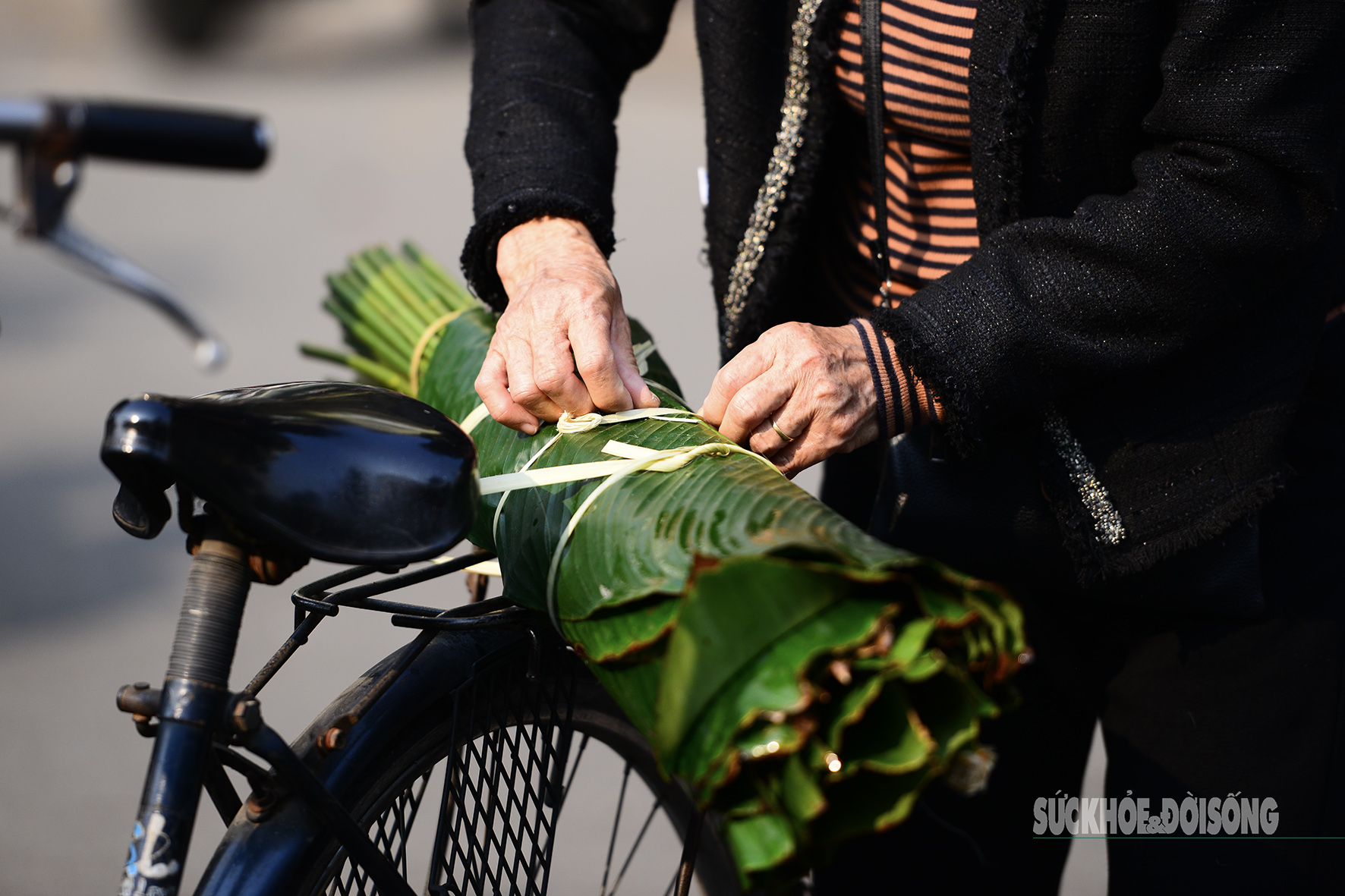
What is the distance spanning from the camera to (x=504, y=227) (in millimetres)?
1162

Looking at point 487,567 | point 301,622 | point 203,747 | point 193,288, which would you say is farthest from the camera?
point 193,288

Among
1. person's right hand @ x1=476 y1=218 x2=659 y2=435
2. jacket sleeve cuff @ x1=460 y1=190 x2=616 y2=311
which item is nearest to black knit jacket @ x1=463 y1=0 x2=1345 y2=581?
jacket sleeve cuff @ x1=460 y1=190 x2=616 y2=311

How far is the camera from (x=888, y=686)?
62 cm

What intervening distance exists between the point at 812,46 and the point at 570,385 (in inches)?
18.9

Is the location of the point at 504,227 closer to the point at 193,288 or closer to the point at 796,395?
the point at 796,395

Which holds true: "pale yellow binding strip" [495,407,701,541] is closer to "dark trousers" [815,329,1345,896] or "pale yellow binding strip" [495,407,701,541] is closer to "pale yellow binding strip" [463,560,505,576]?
"pale yellow binding strip" [463,560,505,576]

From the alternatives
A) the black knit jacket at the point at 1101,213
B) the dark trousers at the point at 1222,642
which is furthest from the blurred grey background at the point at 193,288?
the dark trousers at the point at 1222,642

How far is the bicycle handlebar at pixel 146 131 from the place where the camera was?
52cm

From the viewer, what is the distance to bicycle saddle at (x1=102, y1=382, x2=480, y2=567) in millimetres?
671

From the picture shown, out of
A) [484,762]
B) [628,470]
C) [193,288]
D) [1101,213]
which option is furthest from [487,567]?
[193,288]

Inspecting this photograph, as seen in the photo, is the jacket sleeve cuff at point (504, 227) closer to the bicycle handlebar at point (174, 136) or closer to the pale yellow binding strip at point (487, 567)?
the pale yellow binding strip at point (487, 567)

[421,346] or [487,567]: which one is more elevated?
[421,346]

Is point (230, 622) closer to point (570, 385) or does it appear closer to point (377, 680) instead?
point (377, 680)

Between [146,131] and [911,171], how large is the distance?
83cm
